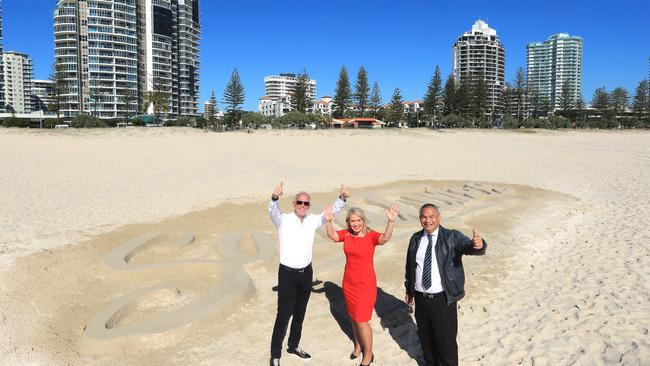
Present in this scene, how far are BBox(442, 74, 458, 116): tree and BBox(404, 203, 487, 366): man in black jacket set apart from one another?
82.5 metres

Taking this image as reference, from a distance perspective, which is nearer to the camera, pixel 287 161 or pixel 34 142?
pixel 287 161

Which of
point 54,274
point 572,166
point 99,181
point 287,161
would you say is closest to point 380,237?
point 54,274

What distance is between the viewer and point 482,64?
14100 cm

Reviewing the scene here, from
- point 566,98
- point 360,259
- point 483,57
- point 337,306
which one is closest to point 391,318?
point 337,306

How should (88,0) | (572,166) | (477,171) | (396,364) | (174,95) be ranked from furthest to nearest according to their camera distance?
1. (174,95)
2. (88,0)
3. (572,166)
4. (477,171)
5. (396,364)

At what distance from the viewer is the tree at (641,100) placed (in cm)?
9394

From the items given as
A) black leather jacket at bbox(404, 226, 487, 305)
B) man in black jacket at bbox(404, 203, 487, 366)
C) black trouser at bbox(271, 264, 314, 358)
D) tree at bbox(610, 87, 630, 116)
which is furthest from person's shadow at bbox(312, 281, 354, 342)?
tree at bbox(610, 87, 630, 116)

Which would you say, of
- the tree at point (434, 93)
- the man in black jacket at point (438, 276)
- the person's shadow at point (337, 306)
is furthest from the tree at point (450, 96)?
the man in black jacket at point (438, 276)

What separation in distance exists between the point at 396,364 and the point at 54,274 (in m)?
5.98

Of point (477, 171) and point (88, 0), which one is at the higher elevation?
point (88, 0)

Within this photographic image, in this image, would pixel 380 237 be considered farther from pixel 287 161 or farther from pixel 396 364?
pixel 287 161

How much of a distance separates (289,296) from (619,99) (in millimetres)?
113270

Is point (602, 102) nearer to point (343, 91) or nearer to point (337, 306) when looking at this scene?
point (343, 91)

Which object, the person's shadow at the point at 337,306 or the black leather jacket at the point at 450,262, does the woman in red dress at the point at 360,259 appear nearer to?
the black leather jacket at the point at 450,262
